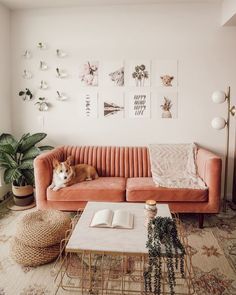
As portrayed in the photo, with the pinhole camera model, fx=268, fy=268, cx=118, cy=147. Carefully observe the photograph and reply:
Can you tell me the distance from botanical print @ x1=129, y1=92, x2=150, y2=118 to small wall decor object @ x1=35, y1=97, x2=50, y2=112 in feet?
3.76

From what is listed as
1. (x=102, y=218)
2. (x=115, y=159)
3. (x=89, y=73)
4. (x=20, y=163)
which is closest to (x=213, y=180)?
(x=115, y=159)

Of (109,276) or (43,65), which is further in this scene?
(43,65)

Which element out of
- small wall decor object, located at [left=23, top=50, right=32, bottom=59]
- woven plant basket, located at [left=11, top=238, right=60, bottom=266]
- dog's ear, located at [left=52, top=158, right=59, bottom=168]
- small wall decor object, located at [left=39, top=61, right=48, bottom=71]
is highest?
small wall decor object, located at [left=23, top=50, right=32, bottom=59]

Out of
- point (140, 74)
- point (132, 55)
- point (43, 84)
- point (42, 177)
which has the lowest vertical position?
point (42, 177)

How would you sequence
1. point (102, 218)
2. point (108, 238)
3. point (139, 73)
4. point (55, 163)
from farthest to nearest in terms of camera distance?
1. point (139, 73)
2. point (55, 163)
3. point (102, 218)
4. point (108, 238)

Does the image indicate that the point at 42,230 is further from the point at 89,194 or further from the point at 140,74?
the point at 140,74

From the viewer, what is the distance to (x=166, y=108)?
3553mm

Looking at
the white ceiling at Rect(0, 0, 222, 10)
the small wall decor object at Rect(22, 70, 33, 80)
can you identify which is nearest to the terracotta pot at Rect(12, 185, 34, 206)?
the small wall decor object at Rect(22, 70, 33, 80)

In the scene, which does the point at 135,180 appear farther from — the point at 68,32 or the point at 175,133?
the point at 68,32

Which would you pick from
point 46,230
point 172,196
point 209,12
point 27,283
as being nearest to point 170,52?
point 209,12

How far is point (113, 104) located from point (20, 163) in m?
1.40

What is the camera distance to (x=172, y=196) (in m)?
2.75

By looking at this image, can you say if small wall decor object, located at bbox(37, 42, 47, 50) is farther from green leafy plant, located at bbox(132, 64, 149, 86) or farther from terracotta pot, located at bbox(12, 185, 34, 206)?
terracotta pot, located at bbox(12, 185, 34, 206)

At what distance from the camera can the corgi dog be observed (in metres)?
2.88
